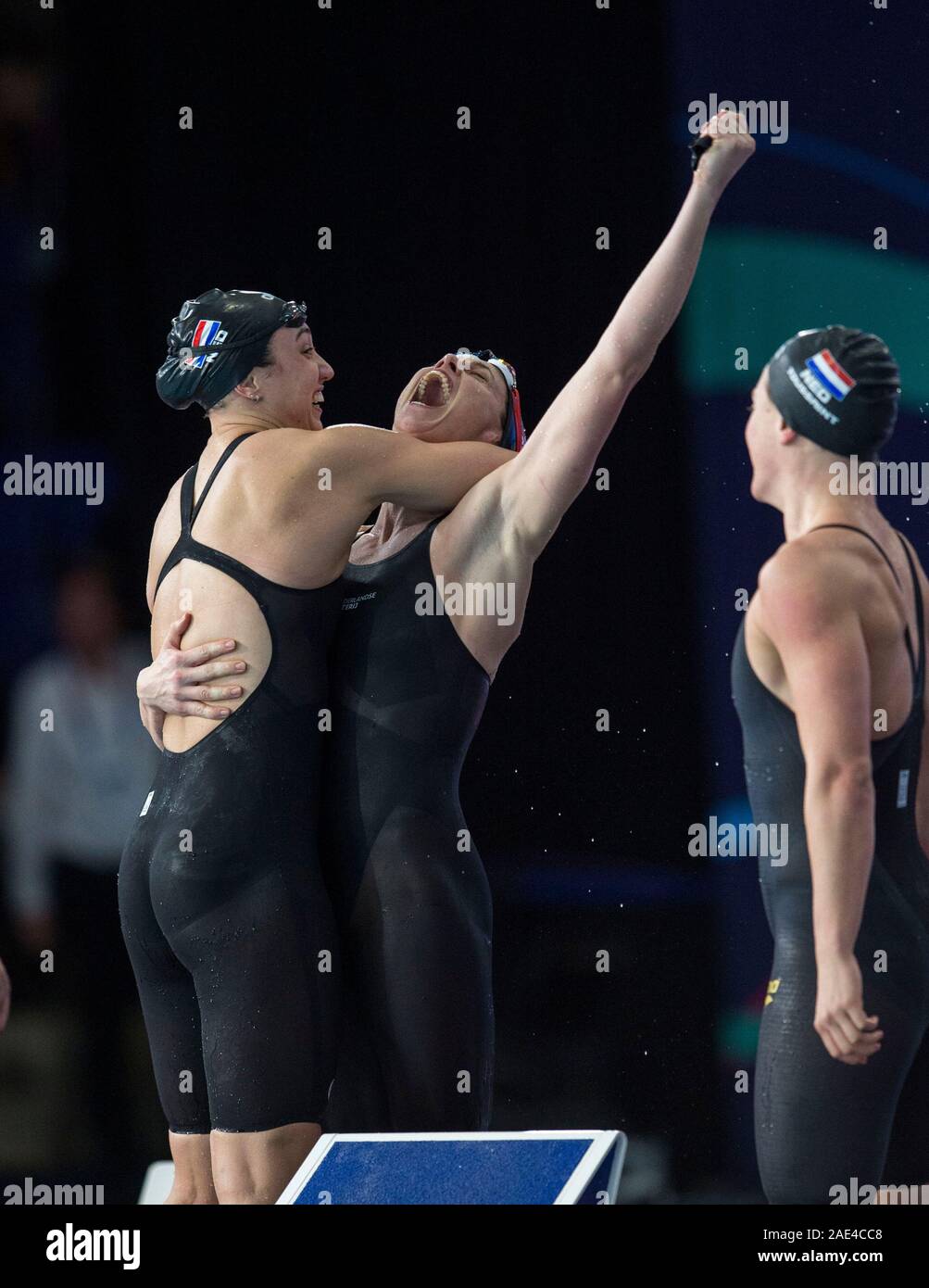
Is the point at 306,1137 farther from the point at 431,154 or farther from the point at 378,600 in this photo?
the point at 431,154

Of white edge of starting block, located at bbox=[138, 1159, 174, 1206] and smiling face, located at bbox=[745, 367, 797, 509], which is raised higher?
smiling face, located at bbox=[745, 367, 797, 509]

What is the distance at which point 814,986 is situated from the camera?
3732 mm

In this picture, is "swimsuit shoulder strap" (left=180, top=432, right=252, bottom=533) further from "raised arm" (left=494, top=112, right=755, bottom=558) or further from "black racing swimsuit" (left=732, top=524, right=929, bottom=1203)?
"black racing swimsuit" (left=732, top=524, right=929, bottom=1203)

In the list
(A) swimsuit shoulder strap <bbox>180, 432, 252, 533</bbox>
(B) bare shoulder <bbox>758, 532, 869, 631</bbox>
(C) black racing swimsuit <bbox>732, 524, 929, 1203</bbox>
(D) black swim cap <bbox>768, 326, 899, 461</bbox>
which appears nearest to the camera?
(C) black racing swimsuit <bbox>732, 524, 929, 1203</bbox>

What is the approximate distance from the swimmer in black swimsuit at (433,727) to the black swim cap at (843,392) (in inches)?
13.4

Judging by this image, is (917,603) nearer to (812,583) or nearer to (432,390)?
(812,583)

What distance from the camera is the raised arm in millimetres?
3818

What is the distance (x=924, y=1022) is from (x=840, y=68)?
8.44ft

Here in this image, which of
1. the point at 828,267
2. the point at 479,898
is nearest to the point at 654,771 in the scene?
the point at 479,898

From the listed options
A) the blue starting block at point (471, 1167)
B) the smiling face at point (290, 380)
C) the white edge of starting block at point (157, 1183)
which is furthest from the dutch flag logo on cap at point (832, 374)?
the white edge of starting block at point (157, 1183)

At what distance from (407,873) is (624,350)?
49.9 inches

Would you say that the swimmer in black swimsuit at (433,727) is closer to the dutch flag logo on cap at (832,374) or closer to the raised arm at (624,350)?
the raised arm at (624,350)

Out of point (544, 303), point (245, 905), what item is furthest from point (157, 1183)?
point (544, 303)

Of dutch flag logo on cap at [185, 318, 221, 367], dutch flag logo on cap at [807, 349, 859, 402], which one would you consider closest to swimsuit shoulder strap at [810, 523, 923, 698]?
dutch flag logo on cap at [807, 349, 859, 402]
